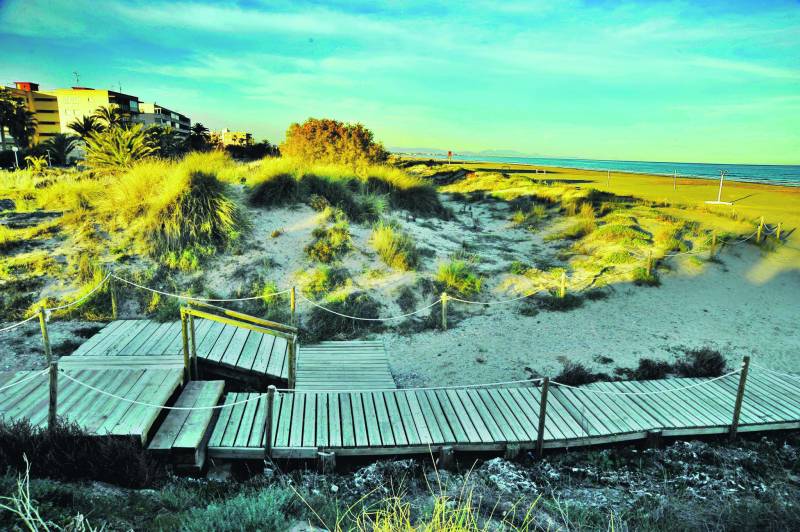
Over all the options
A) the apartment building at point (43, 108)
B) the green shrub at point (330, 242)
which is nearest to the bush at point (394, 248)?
the green shrub at point (330, 242)

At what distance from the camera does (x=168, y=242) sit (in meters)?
11.8

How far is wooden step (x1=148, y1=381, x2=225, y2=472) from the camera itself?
16.6ft

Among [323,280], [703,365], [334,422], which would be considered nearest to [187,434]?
[334,422]

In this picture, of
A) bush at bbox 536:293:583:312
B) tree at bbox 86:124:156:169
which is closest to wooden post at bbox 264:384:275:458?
bush at bbox 536:293:583:312

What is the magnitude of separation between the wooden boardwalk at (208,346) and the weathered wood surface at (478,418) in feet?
2.52

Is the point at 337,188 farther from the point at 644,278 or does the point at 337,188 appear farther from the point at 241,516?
the point at 241,516

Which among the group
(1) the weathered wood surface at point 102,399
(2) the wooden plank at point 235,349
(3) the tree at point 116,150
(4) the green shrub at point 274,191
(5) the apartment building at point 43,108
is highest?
(5) the apartment building at point 43,108

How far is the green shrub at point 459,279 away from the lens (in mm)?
11703

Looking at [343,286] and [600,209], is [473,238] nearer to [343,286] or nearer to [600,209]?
[343,286]

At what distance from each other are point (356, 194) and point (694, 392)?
11525 millimetres

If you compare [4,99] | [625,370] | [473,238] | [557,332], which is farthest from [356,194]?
[4,99]

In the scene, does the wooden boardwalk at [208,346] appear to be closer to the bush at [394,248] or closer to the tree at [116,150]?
the bush at [394,248]

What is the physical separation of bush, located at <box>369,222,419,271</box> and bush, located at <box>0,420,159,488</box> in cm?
823

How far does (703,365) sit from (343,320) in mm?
6822
